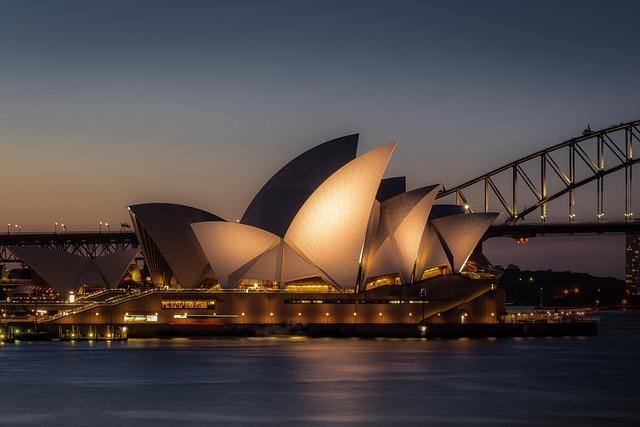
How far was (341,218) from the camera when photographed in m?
93.1

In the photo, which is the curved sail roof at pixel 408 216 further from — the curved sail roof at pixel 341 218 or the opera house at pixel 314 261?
the curved sail roof at pixel 341 218

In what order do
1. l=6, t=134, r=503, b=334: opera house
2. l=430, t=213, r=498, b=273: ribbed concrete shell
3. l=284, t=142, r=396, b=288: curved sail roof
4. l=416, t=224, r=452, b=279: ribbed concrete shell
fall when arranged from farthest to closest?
l=430, t=213, r=498, b=273: ribbed concrete shell
l=416, t=224, r=452, b=279: ribbed concrete shell
l=6, t=134, r=503, b=334: opera house
l=284, t=142, r=396, b=288: curved sail roof

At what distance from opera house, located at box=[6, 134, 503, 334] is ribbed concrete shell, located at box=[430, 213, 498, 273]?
87 millimetres

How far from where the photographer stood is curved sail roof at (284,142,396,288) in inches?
3553

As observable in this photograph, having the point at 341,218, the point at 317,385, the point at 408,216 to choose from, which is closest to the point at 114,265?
the point at 341,218

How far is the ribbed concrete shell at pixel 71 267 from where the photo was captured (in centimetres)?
12494

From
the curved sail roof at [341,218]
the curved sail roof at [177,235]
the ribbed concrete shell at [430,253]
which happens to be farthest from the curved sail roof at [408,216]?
the curved sail roof at [177,235]

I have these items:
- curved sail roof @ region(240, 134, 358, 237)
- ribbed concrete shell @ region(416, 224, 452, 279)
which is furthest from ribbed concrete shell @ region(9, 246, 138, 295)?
ribbed concrete shell @ region(416, 224, 452, 279)

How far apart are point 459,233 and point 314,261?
43.3 ft

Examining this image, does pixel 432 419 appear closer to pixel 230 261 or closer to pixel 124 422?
pixel 124 422

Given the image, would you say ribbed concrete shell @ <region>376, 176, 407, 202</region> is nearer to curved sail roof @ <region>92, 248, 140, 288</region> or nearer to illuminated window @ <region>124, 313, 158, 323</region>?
illuminated window @ <region>124, 313, 158, 323</region>

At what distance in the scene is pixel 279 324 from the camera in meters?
101

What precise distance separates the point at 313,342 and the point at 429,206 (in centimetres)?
1500

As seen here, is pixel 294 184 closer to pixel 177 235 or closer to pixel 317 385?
pixel 177 235
